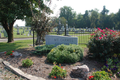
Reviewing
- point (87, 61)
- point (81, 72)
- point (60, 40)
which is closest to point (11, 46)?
point (60, 40)

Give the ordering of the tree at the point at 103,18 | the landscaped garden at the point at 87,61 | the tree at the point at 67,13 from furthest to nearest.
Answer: the tree at the point at 67,13 → the tree at the point at 103,18 → the landscaped garden at the point at 87,61

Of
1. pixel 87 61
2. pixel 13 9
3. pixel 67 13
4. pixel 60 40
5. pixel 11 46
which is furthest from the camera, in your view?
pixel 67 13

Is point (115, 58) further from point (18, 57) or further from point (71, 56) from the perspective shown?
point (18, 57)

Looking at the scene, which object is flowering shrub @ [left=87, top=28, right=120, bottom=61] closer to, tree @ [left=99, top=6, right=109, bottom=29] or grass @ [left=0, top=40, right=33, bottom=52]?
grass @ [left=0, top=40, right=33, bottom=52]

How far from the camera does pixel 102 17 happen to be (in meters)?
57.5

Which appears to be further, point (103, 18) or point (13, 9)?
point (103, 18)

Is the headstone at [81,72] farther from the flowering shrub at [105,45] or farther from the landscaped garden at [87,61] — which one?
the flowering shrub at [105,45]

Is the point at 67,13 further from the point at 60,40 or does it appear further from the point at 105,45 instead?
the point at 105,45

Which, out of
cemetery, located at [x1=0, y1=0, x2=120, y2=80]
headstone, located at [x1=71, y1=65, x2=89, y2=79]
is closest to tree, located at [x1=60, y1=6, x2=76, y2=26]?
cemetery, located at [x1=0, y1=0, x2=120, y2=80]

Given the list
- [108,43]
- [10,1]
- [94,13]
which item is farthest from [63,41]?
[94,13]

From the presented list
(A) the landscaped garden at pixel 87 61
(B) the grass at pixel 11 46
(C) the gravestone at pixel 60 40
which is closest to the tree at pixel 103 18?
(B) the grass at pixel 11 46

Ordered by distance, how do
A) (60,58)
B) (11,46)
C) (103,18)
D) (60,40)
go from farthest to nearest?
(103,18), (11,46), (60,40), (60,58)

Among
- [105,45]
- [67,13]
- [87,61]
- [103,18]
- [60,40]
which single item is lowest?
[87,61]

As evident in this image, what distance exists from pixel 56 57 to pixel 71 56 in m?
0.71
